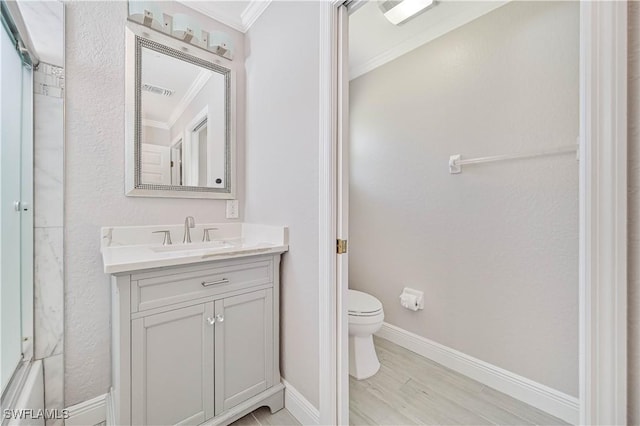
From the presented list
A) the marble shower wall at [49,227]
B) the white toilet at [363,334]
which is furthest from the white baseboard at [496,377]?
the marble shower wall at [49,227]

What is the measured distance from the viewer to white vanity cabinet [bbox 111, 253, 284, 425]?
1056 mm

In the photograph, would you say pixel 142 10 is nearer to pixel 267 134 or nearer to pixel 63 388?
pixel 267 134

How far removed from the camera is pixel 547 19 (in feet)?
4.66

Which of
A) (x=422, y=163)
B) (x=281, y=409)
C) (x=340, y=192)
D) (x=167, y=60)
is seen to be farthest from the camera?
(x=422, y=163)

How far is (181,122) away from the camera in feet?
5.48

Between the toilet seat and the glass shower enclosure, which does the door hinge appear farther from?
the glass shower enclosure

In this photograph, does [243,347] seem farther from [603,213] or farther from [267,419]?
[603,213]

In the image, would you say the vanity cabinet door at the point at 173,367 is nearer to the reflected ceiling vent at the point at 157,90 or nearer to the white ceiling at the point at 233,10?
the reflected ceiling vent at the point at 157,90

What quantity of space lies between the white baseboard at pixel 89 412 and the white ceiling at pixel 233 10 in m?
2.32

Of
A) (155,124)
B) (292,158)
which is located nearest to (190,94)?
Answer: (155,124)

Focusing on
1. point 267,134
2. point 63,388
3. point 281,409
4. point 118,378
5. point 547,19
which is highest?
point 547,19

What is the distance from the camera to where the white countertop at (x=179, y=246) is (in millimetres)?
1077

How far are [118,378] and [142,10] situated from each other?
184 cm

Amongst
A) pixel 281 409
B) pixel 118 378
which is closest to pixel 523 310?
pixel 281 409
